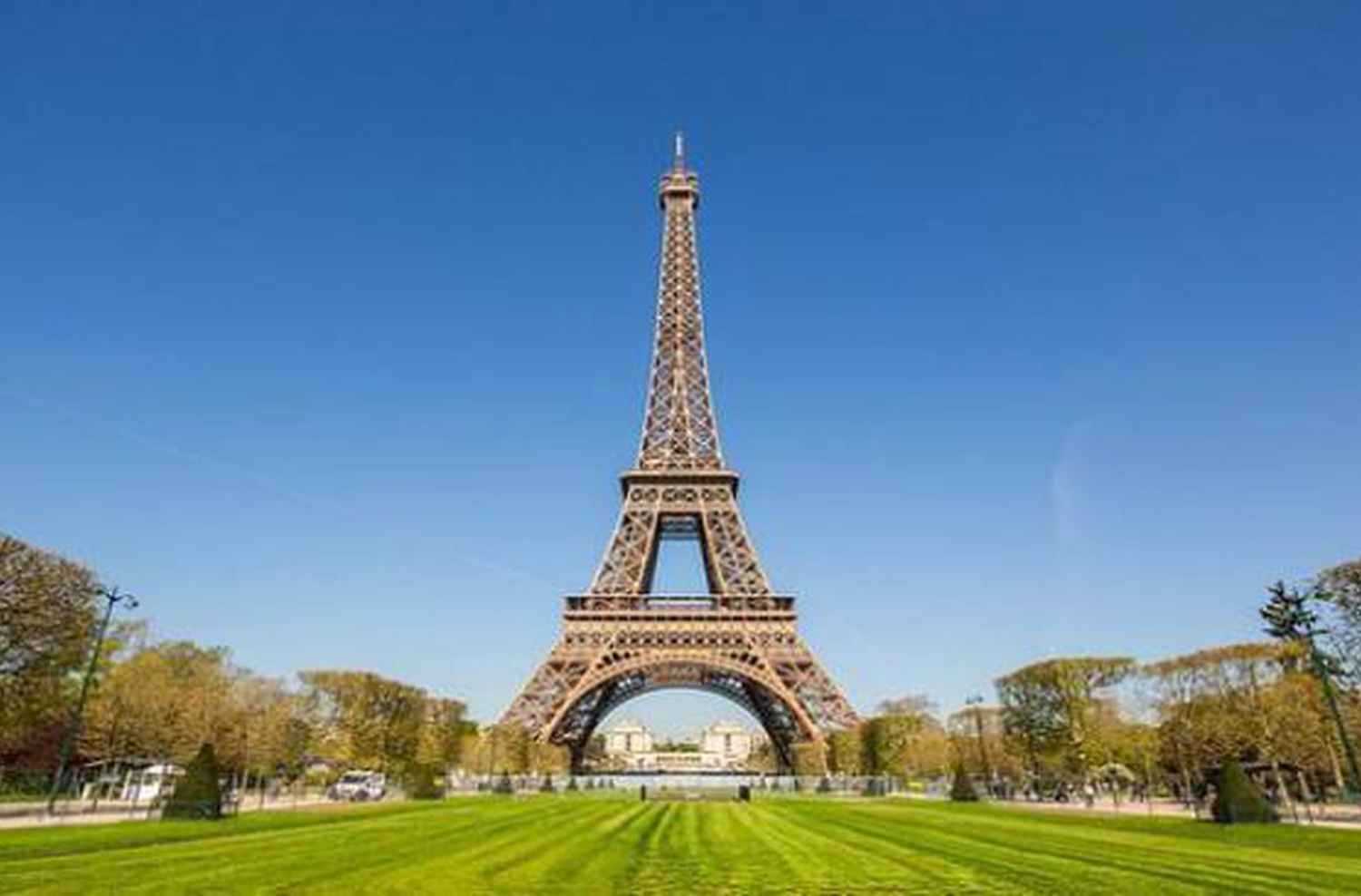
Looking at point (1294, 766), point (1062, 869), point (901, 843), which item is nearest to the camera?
point (1062, 869)

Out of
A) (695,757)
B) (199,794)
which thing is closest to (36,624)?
(199,794)

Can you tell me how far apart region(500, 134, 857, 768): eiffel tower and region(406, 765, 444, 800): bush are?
5.41 meters

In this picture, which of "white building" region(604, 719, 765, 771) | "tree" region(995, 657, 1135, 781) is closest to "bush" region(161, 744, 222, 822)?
"tree" region(995, 657, 1135, 781)

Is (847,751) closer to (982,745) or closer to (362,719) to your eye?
(982,745)

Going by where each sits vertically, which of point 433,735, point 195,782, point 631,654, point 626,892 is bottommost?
point 626,892

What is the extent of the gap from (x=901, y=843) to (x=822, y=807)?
16457 millimetres

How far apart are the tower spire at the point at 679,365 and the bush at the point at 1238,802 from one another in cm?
3595

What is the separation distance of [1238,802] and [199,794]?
31.5 m

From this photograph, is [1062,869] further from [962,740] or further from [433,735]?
[962,740]

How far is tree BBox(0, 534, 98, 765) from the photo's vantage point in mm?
28219

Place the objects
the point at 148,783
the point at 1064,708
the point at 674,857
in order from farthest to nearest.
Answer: the point at 1064,708
the point at 148,783
the point at 674,857

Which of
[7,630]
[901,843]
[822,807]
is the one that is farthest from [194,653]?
[901,843]

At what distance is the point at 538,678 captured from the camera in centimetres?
4959

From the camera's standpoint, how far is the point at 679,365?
6331cm
